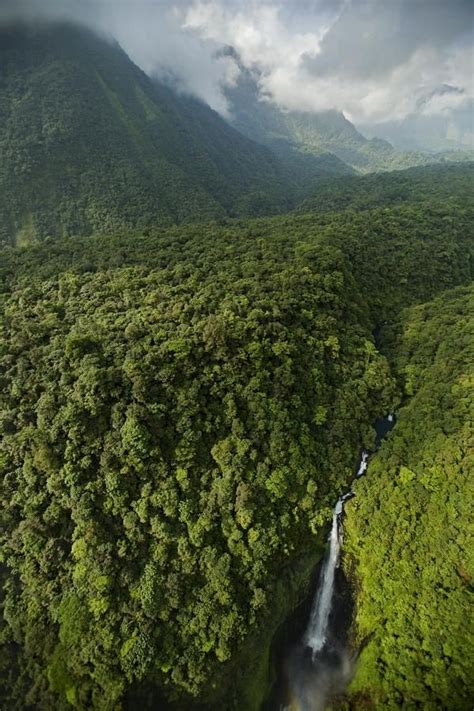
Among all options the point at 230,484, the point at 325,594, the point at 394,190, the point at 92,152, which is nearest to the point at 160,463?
the point at 230,484

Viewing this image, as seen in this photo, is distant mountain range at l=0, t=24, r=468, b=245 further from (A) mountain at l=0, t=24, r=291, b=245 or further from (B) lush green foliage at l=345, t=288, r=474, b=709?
(B) lush green foliage at l=345, t=288, r=474, b=709

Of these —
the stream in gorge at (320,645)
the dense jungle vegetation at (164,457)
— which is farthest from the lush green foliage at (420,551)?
the dense jungle vegetation at (164,457)

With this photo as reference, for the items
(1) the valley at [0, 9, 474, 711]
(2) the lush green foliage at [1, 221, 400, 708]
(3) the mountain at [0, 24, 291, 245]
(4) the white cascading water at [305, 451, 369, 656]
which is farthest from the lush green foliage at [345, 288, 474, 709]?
(3) the mountain at [0, 24, 291, 245]

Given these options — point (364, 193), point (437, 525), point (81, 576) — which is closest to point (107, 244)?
point (81, 576)

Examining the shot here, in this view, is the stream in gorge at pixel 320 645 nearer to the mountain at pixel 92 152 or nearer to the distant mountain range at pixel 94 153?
the mountain at pixel 92 152

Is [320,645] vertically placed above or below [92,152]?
below

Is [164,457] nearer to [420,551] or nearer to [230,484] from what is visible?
[230,484]

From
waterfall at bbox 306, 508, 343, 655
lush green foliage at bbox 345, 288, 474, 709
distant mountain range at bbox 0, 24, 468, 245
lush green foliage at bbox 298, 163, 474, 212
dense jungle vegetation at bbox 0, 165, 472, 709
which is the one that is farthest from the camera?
lush green foliage at bbox 298, 163, 474, 212
